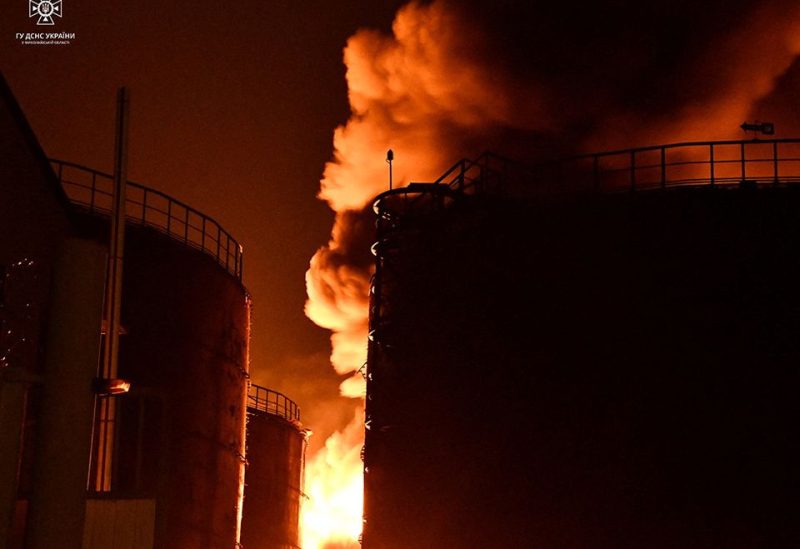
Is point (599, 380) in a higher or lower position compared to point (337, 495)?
higher

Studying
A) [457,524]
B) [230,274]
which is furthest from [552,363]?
[230,274]

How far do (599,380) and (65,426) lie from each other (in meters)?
12.0

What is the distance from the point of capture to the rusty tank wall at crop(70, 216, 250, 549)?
56.4 ft

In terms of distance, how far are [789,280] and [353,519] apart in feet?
77.5

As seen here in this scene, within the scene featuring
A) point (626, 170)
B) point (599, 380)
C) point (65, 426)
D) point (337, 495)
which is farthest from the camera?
point (337, 495)

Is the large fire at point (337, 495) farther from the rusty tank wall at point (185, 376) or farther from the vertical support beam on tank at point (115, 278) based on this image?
the vertical support beam on tank at point (115, 278)

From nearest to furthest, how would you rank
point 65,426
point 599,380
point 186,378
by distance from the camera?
point 65,426
point 599,380
point 186,378

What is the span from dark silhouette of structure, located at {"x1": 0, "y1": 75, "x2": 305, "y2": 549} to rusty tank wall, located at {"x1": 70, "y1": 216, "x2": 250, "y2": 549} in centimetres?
3

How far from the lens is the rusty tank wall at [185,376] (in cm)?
1720

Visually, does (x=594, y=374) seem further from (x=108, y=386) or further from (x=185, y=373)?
(x=108, y=386)

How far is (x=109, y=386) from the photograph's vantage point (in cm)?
533

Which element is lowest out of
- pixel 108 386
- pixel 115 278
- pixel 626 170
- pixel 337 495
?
pixel 337 495

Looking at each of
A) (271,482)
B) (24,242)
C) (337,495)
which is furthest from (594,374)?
(337,495)

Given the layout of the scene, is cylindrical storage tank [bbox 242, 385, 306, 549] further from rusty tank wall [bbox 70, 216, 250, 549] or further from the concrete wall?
the concrete wall
